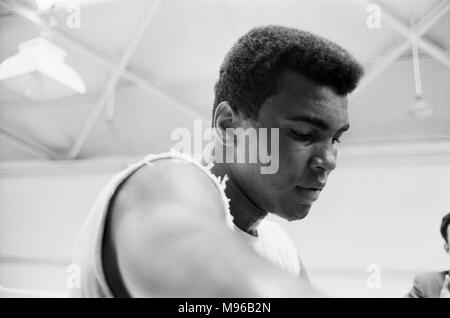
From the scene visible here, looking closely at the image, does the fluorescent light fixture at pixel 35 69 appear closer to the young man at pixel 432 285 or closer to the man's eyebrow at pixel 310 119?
the man's eyebrow at pixel 310 119

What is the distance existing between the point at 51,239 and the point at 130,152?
0.82 m

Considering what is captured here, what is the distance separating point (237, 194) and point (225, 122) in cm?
10

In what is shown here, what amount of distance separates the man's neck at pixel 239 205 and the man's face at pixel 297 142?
0.05 ft

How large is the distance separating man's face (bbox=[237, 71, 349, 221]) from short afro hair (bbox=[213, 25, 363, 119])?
1cm

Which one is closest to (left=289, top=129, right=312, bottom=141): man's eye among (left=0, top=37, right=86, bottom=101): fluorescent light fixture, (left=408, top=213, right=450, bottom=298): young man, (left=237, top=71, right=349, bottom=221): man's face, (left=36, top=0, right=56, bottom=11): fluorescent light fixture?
(left=237, top=71, right=349, bottom=221): man's face

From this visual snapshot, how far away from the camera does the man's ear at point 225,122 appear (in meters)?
0.62

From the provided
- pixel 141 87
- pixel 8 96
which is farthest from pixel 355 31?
pixel 8 96

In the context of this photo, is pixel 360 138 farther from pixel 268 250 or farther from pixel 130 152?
pixel 268 250

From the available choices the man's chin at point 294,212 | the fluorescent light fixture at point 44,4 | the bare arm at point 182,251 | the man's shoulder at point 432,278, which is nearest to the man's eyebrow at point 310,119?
the man's chin at point 294,212

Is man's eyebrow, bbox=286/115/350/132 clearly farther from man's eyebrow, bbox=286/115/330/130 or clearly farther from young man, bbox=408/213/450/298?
young man, bbox=408/213/450/298

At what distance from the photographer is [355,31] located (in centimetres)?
175

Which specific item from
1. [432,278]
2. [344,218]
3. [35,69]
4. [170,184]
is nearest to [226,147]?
[170,184]

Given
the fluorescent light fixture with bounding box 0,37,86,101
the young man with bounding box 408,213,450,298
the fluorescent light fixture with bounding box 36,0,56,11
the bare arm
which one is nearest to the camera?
the bare arm

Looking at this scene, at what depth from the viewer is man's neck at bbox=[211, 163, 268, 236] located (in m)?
0.63
